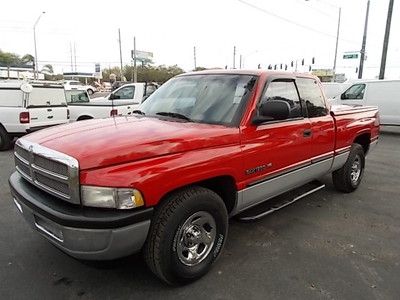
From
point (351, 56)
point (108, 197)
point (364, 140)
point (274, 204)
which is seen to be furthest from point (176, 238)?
point (351, 56)

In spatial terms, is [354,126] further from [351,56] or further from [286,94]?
[351,56]

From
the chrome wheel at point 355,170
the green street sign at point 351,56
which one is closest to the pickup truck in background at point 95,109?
the chrome wheel at point 355,170

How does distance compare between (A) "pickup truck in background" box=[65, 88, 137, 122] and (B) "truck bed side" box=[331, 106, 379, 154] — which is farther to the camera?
(A) "pickup truck in background" box=[65, 88, 137, 122]

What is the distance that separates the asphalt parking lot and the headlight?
2.87 feet

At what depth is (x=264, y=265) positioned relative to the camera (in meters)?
3.59

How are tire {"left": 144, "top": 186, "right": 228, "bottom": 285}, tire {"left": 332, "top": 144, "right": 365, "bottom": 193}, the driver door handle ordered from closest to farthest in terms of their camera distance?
tire {"left": 144, "top": 186, "right": 228, "bottom": 285}
the driver door handle
tire {"left": 332, "top": 144, "right": 365, "bottom": 193}

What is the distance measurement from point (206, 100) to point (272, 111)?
724 mm

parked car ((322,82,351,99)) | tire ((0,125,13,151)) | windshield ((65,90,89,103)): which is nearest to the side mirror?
tire ((0,125,13,151))

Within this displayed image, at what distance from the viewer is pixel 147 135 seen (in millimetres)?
3107

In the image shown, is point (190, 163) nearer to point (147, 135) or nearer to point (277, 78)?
point (147, 135)

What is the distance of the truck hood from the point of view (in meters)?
2.77

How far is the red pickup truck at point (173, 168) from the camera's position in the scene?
270 cm

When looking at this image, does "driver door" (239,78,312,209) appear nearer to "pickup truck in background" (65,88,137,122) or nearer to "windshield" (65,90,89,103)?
"pickup truck in background" (65,88,137,122)

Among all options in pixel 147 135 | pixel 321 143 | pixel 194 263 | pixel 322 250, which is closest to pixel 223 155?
pixel 147 135
